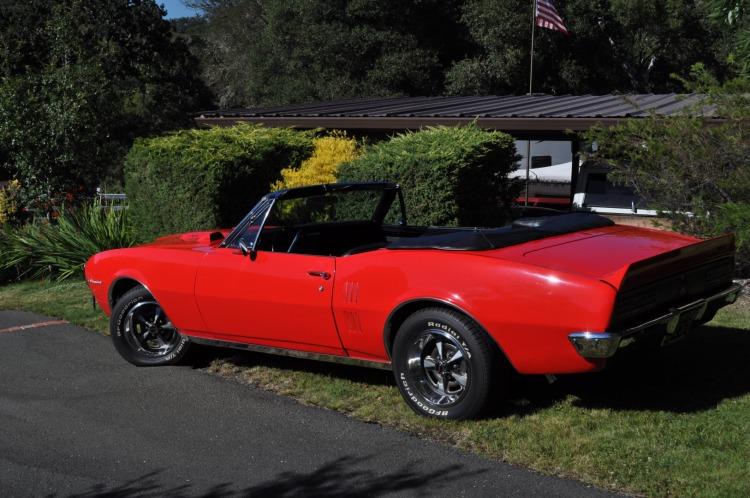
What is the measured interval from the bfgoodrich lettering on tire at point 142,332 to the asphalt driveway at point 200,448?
14cm

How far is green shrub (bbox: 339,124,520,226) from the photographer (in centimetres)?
1004

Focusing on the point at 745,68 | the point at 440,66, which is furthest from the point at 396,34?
the point at 745,68

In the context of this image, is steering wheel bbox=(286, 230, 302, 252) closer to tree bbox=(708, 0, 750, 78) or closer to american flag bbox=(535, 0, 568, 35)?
tree bbox=(708, 0, 750, 78)

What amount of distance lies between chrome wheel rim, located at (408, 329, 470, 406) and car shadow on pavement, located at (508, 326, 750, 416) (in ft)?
1.46

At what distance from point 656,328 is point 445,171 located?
17.1ft

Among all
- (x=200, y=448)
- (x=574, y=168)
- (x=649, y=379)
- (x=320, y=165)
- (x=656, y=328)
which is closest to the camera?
(x=656, y=328)

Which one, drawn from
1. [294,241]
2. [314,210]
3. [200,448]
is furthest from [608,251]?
[200,448]

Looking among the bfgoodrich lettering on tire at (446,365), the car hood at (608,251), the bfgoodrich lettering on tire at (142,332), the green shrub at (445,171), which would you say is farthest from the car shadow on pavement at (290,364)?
the green shrub at (445,171)

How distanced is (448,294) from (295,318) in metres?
1.30

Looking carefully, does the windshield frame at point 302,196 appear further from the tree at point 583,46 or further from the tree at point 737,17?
the tree at point 583,46

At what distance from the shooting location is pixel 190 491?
14.7ft

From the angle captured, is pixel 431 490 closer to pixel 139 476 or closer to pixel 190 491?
pixel 190 491

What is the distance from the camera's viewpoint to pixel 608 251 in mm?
5355

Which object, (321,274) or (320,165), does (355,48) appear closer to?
(320,165)
